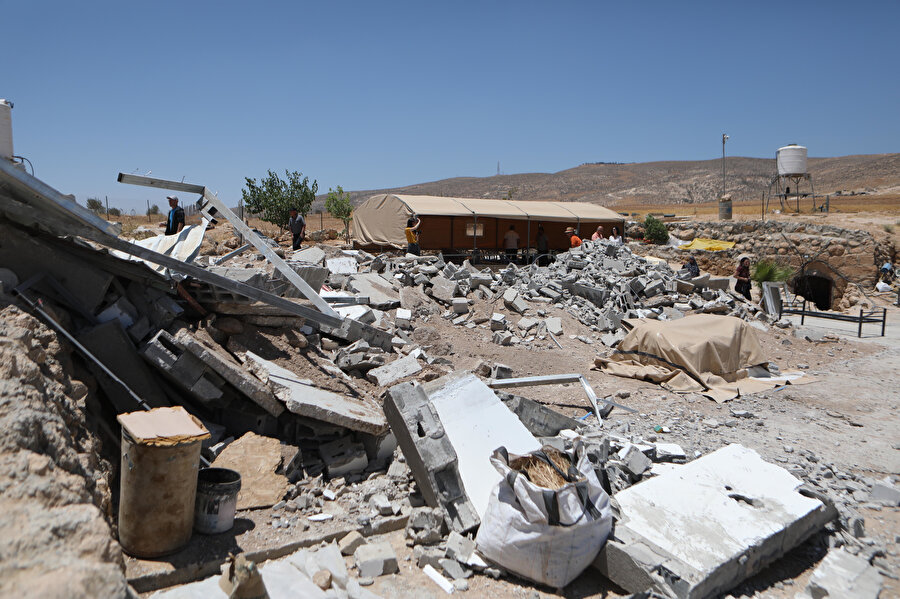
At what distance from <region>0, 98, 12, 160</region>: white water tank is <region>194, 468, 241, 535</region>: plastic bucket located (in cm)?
489

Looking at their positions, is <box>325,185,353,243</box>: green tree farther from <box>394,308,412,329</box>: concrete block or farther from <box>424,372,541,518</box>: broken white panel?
<box>424,372,541,518</box>: broken white panel

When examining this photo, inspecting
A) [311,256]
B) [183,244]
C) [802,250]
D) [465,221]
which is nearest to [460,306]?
[311,256]

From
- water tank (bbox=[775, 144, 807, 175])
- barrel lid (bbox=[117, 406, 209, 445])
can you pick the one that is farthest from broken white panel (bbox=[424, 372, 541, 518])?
water tank (bbox=[775, 144, 807, 175])

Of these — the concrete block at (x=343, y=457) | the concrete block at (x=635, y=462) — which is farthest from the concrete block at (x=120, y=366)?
the concrete block at (x=635, y=462)

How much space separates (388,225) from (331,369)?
1292 centimetres

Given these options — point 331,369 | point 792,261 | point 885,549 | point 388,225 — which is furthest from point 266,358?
point 792,261

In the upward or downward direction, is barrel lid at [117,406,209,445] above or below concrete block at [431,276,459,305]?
above

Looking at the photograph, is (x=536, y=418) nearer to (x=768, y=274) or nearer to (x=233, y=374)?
(x=233, y=374)

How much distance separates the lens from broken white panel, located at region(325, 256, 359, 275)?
40.5ft

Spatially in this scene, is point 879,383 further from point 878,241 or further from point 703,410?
point 878,241

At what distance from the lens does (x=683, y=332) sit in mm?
9023

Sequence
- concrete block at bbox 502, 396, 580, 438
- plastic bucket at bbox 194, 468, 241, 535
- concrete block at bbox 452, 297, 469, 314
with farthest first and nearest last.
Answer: concrete block at bbox 452, 297, 469, 314 < concrete block at bbox 502, 396, 580, 438 < plastic bucket at bbox 194, 468, 241, 535

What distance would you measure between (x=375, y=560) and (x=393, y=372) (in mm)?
3313

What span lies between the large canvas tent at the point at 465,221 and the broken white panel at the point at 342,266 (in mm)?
6016
